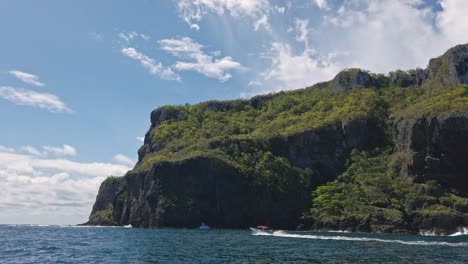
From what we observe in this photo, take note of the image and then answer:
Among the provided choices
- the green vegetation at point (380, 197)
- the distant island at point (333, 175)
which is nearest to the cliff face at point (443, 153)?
the distant island at point (333, 175)

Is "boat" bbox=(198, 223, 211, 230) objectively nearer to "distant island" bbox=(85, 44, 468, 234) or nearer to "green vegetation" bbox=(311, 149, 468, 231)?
"distant island" bbox=(85, 44, 468, 234)

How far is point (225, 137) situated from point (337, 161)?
131ft

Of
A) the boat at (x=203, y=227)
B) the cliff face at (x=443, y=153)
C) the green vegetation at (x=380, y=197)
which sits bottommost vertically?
the boat at (x=203, y=227)

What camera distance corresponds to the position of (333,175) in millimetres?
165500

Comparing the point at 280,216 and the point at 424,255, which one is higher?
the point at 280,216

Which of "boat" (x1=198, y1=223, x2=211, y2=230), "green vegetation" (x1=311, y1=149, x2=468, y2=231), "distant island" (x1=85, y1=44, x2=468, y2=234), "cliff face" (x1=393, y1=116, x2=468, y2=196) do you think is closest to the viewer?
"green vegetation" (x1=311, y1=149, x2=468, y2=231)

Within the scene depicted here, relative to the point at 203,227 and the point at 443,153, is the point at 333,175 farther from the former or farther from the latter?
the point at 203,227

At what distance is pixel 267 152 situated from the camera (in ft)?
539

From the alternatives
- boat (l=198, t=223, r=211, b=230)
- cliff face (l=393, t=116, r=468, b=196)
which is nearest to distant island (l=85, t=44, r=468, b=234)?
cliff face (l=393, t=116, r=468, b=196)

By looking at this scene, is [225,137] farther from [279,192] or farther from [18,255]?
[18,255]

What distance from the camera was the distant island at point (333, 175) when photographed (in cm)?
13000

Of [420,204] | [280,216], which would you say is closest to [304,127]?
[280,216]

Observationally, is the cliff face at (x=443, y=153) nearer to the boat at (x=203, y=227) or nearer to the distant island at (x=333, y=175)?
the distant island at (x=333, y=175)

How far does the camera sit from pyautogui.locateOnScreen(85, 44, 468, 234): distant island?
130 metres
